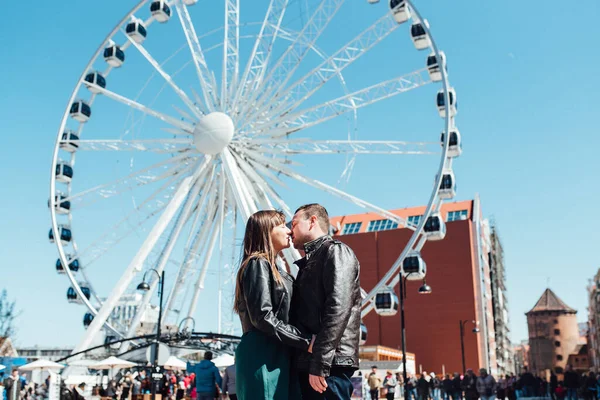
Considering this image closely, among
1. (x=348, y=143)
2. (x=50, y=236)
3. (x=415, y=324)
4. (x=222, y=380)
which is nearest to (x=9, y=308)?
(x=50, y=236)

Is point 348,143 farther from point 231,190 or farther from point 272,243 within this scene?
point 272,243

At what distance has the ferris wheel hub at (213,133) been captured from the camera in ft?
80.8

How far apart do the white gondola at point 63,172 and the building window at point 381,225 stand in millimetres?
42242

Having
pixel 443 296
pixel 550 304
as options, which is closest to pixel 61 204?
pixel 443 296

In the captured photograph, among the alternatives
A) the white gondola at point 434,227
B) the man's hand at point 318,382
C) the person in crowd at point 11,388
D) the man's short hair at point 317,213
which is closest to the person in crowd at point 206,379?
the man's short hair at point 317,213

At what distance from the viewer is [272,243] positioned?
13.9 feet

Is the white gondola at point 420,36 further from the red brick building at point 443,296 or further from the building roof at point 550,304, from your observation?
the building roof at point 550,304

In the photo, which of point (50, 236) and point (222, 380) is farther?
point (50, 236)

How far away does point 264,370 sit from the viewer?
377 centimetres

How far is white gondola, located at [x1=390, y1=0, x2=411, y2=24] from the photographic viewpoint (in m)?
25.1

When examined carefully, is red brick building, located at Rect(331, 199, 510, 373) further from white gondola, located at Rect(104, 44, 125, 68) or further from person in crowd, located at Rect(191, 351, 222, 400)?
person in crowd, located at Rect(191, 351, 222, 400)

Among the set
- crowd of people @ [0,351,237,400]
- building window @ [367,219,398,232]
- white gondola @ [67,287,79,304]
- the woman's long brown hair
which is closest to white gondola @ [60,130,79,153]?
white gondola @ [67,287,79,304]

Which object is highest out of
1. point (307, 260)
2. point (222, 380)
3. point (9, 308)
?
point (9, 308)

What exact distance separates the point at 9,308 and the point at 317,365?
55891mm
